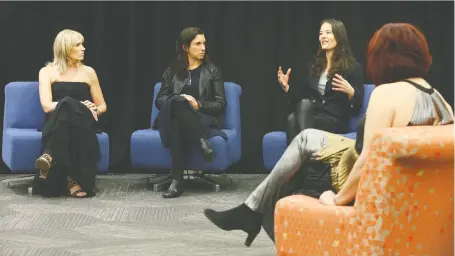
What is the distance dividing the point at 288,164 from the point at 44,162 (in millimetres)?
2808

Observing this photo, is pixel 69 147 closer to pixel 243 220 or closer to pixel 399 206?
pixel 243 220

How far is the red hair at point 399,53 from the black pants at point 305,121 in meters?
2.74

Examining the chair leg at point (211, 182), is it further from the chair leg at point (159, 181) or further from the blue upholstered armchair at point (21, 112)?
the blue upholstered armchair at point (21, 112)

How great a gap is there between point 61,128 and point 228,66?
→ 1.89 metres

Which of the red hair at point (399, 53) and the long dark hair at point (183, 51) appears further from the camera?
the long dark hair at point (183, 51)

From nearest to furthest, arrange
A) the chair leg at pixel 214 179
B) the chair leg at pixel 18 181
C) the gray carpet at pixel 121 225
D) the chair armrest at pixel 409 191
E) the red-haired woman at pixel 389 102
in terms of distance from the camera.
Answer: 1. the chair armrest at pixel 409 191
2. the red-haired woman at pixel 389 102
3. the gray carpet at pixel 121 225
4. the chair leg at pixel 214 179
5. the chair leg at pixel 18 181

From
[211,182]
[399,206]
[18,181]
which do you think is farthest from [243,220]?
[18,181]

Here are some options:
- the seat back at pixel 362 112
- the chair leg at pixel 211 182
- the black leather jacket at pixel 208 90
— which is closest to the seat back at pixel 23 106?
the black leather jacket at pixel 208 90

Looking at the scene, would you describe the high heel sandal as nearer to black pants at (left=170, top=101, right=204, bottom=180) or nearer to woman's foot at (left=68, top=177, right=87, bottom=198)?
woman's foot at (left=68, top=177, right=87, bottom=198)

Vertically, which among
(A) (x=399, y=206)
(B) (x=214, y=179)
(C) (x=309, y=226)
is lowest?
(B) (x=214, y=179)

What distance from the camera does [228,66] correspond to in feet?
23.1

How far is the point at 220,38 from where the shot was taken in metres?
7.00

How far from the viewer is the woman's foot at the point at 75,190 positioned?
5707 mm

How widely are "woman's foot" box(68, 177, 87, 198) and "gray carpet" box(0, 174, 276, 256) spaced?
0.39 feet
